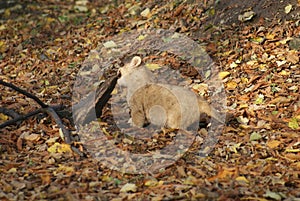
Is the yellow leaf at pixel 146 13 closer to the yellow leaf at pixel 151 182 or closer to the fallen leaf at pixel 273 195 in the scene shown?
the yellow leaf at pixel 151 182

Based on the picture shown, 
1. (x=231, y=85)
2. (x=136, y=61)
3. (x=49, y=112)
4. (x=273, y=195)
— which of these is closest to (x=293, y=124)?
(x=231, y=85)

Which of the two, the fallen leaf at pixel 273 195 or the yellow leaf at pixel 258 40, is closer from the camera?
the fallen leaf at pixel 273 195

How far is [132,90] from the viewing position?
541 cm

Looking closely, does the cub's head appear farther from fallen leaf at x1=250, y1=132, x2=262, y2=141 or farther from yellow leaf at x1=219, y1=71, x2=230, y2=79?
fallen leaf at x1=250, y1=132, x2=262, y2=141

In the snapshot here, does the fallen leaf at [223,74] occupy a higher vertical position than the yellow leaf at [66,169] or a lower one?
higher

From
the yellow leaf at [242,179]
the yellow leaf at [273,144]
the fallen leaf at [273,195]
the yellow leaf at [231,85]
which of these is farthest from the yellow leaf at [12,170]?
the yellow leaf at [231,85]

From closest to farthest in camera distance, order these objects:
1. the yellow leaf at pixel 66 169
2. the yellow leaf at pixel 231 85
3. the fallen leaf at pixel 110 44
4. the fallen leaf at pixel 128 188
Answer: the fallen leaf at pixel 128 188
the yellow leaf at pixel 66 169
the yellow leaf at pixel 231 85
the fallen leaf at pixel 110 44

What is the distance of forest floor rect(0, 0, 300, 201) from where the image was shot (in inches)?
165

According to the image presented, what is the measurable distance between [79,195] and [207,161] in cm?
127

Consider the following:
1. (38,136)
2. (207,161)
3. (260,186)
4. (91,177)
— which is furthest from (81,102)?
(260,186)

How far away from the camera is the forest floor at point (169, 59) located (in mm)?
4184

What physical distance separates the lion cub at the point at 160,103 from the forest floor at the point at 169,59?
0.37 meters

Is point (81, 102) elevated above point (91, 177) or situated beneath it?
elevated above

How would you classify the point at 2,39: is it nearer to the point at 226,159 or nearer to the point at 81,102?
the point at 81,102
